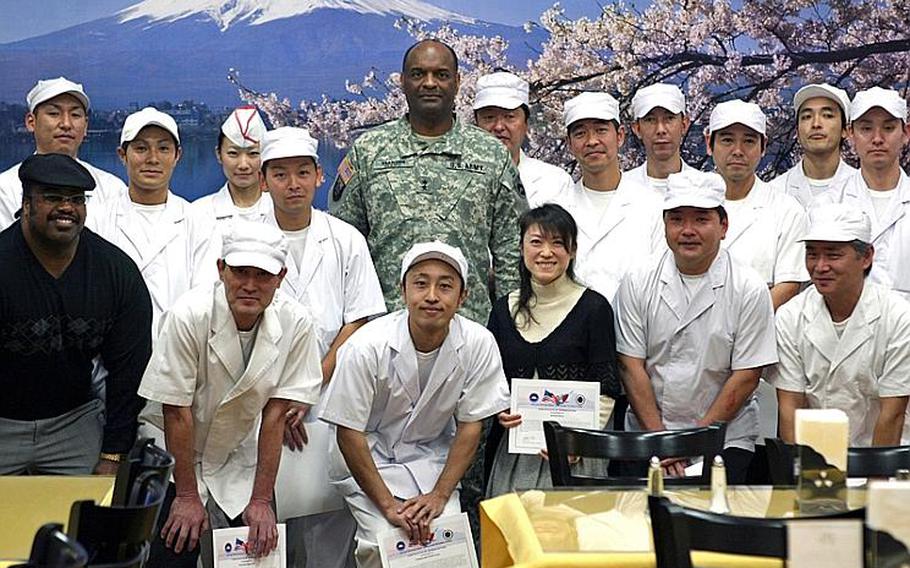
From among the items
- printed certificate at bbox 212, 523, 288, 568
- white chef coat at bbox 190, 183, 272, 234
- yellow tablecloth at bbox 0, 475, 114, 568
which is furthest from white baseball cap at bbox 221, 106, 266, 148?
yellow tablecloth at bbox 0, 475, 114, 568

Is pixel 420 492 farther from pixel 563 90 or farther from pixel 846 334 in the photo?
pixel 563 90

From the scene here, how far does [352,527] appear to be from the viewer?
4.76 m

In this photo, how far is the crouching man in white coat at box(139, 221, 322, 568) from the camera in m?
4.08

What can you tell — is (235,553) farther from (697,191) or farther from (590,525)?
(697,191)

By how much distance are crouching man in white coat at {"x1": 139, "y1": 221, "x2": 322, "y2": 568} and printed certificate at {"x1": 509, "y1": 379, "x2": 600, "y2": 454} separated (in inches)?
26.0

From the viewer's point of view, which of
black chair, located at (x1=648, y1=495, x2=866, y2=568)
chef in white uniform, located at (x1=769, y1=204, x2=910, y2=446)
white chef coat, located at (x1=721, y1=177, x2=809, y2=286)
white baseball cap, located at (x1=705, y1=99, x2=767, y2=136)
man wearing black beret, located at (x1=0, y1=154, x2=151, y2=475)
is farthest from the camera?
white baseball cap, located at (x1=705, y1=99, x2=767, y2=136)

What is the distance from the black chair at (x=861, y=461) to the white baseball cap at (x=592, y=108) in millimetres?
1985

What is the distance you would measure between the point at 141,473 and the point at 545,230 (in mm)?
1973

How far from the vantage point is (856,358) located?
172 inches

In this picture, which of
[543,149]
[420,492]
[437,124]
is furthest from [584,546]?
[543,149]

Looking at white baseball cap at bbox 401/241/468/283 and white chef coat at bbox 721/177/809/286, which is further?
white chef coat at bbox 721/177/809/286

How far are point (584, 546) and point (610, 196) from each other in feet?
7.60

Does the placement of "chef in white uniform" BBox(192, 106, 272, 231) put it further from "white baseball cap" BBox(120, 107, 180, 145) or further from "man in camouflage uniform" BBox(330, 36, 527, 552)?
"man in camouflage uniform" BBox(330, 36, 527, 552)

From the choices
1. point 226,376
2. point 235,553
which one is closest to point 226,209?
point 226,376
